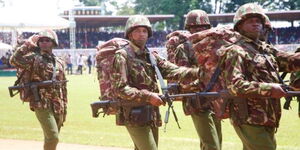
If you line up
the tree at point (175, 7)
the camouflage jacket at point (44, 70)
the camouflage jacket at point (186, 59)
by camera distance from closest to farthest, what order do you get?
the camouflage jacket at point (186, 59), the camouflage jacket at point (44, 70), the tree at point (175, 7)

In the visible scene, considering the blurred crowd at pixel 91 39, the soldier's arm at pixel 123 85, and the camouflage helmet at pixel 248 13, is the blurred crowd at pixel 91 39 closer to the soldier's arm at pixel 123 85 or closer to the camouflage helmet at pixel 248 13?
the soldier's arm at pixel 123 85

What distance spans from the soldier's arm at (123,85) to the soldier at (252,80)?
100 cm

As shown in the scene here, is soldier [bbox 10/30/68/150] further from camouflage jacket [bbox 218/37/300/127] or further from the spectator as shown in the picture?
the spectator

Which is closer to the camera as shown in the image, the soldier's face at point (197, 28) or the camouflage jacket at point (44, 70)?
the soldier's face at point (197, 28)

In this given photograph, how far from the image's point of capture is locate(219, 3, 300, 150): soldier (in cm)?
517

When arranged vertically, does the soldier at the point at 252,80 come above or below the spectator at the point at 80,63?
above

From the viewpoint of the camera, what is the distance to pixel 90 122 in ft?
49.4

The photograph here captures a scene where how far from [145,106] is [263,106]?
4.69ft

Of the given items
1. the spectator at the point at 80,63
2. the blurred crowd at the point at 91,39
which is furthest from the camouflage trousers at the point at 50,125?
the blurred crowd at the point at 91,39

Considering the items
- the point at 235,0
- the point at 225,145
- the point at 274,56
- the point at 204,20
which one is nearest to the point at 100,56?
the point at 204,20

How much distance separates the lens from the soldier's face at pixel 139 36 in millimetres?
6328

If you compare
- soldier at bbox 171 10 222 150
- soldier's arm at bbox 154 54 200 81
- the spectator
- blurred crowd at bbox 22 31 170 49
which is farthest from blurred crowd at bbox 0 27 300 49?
soldier's arm at bbox 154 54 200 81

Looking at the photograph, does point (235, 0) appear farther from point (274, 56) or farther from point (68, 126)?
point (274, 56)

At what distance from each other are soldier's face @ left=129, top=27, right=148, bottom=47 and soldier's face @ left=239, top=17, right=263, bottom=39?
1337 mm
